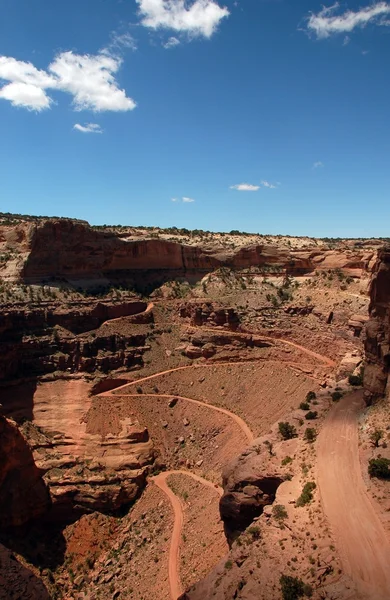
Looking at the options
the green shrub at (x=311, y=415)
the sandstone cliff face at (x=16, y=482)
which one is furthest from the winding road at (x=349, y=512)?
the sandstone cliff face at (x=16, y=482)

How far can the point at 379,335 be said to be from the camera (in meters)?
28.1

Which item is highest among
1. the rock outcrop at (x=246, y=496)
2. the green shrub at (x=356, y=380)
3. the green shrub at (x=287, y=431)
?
the green shrub at (x=356, y=380)

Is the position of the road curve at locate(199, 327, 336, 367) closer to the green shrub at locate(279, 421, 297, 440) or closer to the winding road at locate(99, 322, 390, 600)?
the winding road at locate(99, 322, 390, 600)

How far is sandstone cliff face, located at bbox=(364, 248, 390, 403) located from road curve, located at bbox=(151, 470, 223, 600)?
532 inches

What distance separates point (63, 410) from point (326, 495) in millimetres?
34125

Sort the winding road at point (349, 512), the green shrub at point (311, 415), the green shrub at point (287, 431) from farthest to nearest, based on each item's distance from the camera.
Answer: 1. the green shrub at point (311, 415)
2. the green shrub at point (287, 431)
3. the winding road at point (349, 512)

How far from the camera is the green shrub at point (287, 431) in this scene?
28.7 metres

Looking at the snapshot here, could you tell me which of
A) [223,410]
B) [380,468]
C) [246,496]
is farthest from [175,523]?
[380,468]

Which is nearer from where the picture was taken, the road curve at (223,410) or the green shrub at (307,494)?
the green shrub at (307,494)

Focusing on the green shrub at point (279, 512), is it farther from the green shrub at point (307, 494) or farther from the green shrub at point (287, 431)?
the green shrub at point (287, 431)

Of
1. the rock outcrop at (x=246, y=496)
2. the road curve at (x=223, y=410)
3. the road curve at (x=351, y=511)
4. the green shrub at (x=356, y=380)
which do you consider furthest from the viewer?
the road curve at (x=223, y=410)

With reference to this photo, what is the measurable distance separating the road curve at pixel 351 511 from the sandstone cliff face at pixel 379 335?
7.05ft

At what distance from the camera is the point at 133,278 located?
7762 cm

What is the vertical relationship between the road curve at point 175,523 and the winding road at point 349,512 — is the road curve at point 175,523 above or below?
below
